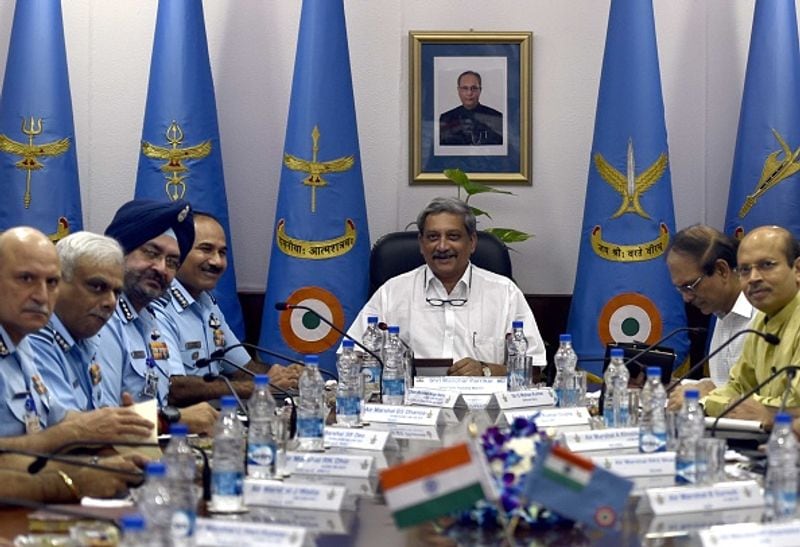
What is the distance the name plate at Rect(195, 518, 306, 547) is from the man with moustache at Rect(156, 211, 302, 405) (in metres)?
2.37

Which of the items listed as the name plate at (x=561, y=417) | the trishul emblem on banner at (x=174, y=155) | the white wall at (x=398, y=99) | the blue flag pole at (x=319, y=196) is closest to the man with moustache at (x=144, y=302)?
the name plate at (x=561, y=417)

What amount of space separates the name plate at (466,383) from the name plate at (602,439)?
1.03 meters

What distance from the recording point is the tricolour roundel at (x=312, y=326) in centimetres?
590

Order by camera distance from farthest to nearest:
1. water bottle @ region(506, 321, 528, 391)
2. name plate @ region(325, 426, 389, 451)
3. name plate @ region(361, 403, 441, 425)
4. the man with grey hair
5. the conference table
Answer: the man with grey hair
water bottle @ region(506, 321, 528, 391)
name plate @ region(361, 403, 441, 425)
name plate @ region(325, 426, 389, 451)
the conference table

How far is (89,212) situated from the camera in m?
6.36

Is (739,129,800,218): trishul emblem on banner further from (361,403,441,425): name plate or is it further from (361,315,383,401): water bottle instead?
(361,403,441,425): name plate

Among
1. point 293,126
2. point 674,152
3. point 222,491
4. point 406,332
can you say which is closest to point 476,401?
point 406,332

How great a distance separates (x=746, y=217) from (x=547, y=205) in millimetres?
990

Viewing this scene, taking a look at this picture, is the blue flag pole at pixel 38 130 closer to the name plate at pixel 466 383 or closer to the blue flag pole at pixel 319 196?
the blue flag pole at pixel 319 196

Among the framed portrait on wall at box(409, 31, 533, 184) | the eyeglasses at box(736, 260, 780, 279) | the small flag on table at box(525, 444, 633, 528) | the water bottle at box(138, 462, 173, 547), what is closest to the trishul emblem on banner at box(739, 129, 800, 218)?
the framed portrait on wall at box(409, 31, 533, 184)

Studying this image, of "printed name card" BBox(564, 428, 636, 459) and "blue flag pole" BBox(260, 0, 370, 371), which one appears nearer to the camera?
Result: "printed name card" BBox(564, 428, 636, 459)

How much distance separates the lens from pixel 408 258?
5.59 metres

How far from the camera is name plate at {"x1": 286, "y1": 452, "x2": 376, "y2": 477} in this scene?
2777 millimetres

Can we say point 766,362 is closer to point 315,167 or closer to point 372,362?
point 372,362
